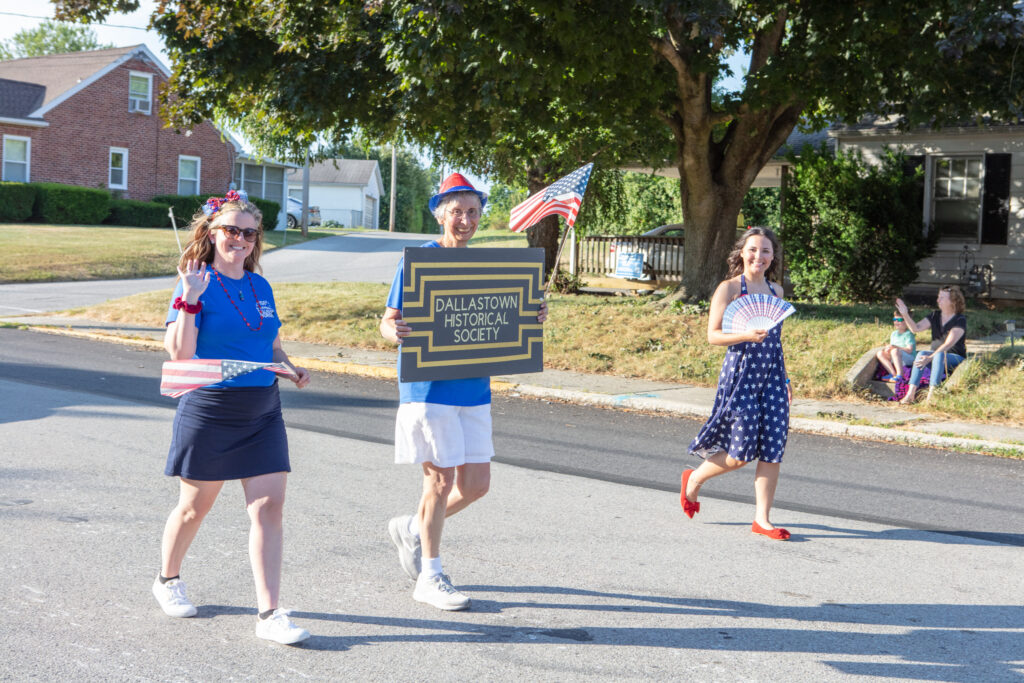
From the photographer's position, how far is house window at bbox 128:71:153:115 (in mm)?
41219

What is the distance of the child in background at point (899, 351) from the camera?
11602mm

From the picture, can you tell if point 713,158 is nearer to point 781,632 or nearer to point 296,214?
point 781,632

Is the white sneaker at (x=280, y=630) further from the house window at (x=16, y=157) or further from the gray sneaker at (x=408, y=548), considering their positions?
the house window at (x=16, y=157)

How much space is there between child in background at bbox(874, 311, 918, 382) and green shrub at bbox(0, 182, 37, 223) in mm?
32546

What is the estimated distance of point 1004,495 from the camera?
7570 millimetres

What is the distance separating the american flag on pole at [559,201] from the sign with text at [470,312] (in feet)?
5.05

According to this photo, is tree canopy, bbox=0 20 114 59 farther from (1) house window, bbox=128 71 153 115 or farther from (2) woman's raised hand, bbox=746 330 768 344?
(2) woman's raised hand, bbox=746 330 768 344

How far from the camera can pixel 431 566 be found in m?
4.70

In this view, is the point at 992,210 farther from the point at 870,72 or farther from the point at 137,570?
the point at 137,570

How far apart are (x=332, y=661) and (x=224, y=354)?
52.0 inches

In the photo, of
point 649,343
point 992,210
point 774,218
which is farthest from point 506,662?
point 774,218

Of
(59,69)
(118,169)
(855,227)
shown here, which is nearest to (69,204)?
(118,169)

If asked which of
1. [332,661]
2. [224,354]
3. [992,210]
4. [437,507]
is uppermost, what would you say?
[992,210]

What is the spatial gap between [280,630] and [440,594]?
0.80m
